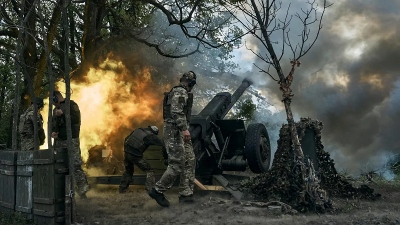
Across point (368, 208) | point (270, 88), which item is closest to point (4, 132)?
point (270, 88)

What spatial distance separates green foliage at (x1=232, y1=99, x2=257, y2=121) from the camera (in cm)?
1518

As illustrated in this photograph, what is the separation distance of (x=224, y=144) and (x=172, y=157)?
2.23 meters

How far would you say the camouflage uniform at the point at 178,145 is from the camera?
7027 mm

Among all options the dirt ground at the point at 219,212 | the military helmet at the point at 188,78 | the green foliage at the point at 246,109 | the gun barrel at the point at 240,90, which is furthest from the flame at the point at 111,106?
the military helmet at the point at 188,78

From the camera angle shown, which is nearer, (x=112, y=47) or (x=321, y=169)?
(x=321, y=169)

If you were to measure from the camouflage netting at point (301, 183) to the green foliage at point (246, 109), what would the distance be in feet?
23.3

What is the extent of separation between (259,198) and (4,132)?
1779 cm

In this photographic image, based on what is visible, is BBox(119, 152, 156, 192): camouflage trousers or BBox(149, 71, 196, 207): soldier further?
BBox(119, 152, 156, 192): camouflage trousers

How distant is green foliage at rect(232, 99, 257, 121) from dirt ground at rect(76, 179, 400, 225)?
755 centimetres

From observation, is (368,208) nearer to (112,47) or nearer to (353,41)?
(353,41)

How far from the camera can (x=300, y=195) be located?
6.30 meters

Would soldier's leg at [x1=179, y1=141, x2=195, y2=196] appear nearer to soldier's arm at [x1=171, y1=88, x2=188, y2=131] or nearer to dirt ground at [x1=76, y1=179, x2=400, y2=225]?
dirt ground at [x1=76, y1=179, x2=400, y2=225]

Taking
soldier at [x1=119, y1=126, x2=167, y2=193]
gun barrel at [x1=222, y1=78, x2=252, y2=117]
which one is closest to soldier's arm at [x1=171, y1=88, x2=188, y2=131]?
soldier at [x1=119, y1=126, x2=167, y2=193]

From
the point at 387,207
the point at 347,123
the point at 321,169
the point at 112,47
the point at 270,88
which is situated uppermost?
the point at 112,47
